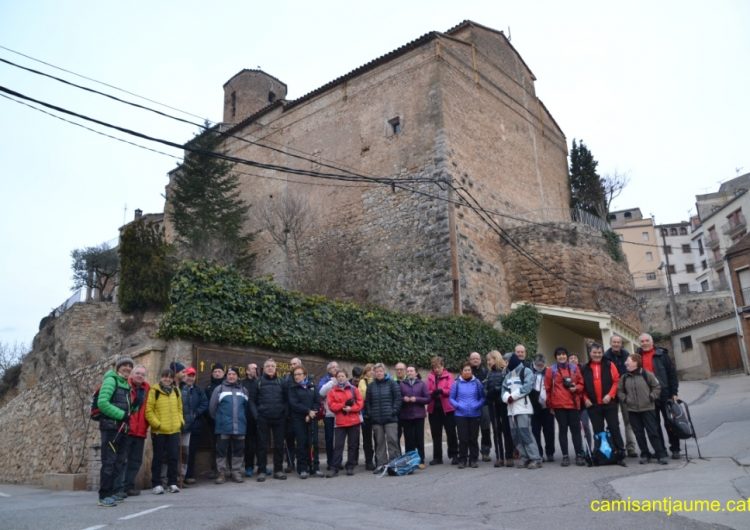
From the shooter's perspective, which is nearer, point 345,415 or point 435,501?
point 435,501

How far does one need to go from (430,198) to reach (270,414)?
11681mm

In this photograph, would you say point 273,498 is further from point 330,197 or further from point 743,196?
point 743,196

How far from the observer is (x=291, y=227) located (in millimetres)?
22875

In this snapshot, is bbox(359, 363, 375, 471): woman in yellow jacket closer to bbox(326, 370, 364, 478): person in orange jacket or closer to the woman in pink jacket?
bbox(326, 370, 364, 478): person in orange jacket

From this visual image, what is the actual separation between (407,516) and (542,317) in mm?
14969

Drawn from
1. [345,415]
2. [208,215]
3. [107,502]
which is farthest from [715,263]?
[107,502]

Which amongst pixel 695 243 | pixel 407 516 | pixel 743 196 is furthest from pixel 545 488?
pixel 695 243

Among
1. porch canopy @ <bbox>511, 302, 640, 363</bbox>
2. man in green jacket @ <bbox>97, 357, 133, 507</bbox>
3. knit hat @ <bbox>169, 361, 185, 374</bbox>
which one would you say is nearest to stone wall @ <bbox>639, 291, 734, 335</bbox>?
porch canopy @ <bbox>511, 302, 640, 363</bbox>

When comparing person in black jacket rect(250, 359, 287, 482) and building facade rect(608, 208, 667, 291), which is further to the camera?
building facade rect(608, 208, 667, 291)

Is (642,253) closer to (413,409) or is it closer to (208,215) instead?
(208,215)

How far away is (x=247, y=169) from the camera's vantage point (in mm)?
26719

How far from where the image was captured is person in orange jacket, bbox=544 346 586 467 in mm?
8211

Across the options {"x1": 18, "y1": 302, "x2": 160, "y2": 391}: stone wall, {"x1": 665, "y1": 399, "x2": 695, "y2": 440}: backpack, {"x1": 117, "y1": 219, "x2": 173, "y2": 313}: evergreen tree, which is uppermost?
{"x1": 117, "y1": 219, "x2": 173, "y2": 313}: evergreen tree

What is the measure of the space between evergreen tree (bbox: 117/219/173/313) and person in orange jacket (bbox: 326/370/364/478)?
15131 mm
